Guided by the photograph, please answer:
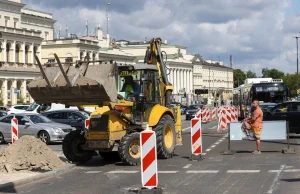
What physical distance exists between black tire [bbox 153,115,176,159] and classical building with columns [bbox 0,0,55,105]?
2643 inches

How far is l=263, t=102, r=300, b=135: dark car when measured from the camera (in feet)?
88.4

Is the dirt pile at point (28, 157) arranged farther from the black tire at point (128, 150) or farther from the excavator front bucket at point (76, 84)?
the black tire at point (128, 150)

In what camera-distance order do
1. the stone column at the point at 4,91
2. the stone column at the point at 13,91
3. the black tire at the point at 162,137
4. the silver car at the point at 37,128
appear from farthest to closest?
the stone column at the point at 13,91 → the stone column at the point at 4,91 → the silver car at the point at 37,128 → the black tire at the point at 162,137

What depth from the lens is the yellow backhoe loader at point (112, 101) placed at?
52.2 ft

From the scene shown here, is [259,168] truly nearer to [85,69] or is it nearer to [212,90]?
[85,69]

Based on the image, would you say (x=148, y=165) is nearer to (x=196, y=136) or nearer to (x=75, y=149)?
(x=196, y=136)

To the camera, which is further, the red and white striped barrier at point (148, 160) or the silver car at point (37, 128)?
the silver car at point (37, 128)

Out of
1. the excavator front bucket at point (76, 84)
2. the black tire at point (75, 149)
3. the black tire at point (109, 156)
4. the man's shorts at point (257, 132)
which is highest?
the excavator front bucket at point (76, 84)

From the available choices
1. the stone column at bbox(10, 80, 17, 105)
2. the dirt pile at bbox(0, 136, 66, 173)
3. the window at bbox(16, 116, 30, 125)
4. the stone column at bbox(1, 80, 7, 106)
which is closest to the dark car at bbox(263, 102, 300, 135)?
the window at bbox(16, 116, 30, 125)

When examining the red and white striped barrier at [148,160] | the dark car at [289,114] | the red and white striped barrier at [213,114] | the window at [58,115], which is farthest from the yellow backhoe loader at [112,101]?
the red and white striped barrier at [213,114]

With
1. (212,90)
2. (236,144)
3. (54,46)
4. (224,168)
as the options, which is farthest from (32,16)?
(224,168)

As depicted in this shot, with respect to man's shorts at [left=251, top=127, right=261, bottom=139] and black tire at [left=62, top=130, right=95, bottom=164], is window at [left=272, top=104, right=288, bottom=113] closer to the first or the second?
man's shorts at [left=251, top=127, right=261, bottom=139]

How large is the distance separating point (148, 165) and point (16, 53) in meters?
88.9

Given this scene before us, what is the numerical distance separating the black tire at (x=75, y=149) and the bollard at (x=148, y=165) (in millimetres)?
6017
